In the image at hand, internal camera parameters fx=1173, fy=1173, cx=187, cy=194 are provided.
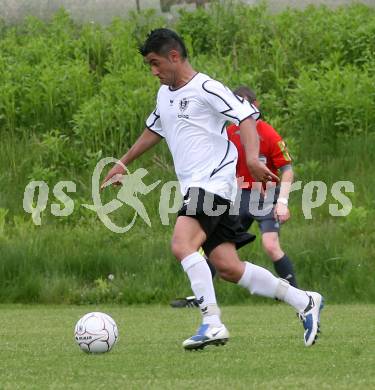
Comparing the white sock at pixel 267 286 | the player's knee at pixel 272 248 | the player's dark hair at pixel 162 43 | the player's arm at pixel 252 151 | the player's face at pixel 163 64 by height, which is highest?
the player's dark hair at pixel 162 43

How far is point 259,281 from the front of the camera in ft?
25.3

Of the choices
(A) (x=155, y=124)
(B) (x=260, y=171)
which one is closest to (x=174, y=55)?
(A) (x=155, y=124)

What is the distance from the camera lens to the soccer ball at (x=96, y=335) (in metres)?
7.28

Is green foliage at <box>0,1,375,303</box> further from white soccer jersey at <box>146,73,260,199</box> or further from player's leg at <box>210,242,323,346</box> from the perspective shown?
white soccer jersey at <box>146,73,260,199</box>

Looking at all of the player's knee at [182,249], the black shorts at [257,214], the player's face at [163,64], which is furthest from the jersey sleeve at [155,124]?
the black shorts at [257,214]

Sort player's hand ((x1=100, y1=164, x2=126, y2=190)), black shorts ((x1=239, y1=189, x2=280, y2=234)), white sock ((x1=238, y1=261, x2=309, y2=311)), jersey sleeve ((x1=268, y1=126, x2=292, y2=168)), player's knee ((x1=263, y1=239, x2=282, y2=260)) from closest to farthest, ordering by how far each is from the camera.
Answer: white sock ((x1=238, y1=261, x2=309, y2=311)) → player's hand ((x1=100, y1=164, x2=126, y2=190)) → jersey sleeve ((x1=268, y1=126, x2=292, y2=168)) → black shorts ((x1=239, y1=189, x2=280, y2=234)) → player's knee ((x1=263, y1=239, x2=282, y2=260))

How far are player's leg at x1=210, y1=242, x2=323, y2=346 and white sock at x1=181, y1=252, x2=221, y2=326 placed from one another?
0.20m

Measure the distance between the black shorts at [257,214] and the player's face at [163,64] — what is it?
3.55 meters

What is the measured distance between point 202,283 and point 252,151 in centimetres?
90

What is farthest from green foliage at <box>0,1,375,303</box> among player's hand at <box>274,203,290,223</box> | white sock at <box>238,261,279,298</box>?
white sock at <box>238,261,279,298</box>

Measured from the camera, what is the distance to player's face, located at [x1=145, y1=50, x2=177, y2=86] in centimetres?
749

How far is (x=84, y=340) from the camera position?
7.30m

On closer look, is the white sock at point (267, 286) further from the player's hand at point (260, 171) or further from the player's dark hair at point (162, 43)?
the player's dark hair at point (162, 43)

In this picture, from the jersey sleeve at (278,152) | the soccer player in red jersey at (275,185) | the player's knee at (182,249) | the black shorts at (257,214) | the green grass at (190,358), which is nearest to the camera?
the green grass at (190,358)
